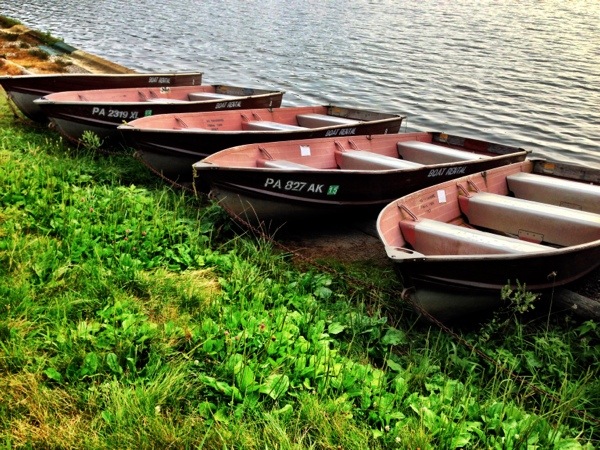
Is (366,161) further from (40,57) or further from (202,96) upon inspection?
(40,57)

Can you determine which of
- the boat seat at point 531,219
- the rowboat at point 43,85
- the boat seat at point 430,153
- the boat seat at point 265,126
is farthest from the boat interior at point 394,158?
the rowboat at point 43,85

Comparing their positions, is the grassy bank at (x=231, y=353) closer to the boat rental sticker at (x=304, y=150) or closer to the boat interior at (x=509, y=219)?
the boat interior at (x=509, y=219)

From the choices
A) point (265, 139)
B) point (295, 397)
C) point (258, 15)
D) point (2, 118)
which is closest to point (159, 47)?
point (258, 15)

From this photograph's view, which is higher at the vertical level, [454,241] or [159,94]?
[159,94]

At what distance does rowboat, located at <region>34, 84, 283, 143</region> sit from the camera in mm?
7594

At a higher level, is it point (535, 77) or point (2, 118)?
point (535, 77)

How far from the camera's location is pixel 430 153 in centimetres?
777

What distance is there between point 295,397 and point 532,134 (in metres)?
10.9

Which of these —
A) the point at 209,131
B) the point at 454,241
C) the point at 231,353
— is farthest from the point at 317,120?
the point at 231,353

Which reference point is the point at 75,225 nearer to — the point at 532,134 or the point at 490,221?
the point at 490,221

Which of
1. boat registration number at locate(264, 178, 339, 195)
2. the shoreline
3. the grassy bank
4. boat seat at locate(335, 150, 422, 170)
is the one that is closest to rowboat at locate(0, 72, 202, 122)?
the shoreline

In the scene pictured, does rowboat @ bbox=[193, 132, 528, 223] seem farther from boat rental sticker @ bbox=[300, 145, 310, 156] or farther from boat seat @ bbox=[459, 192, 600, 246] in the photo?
boat seat @ bbox=[459, 192, 600, 246]

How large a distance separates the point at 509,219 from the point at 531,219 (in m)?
0.22

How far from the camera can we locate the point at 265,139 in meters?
7.11
